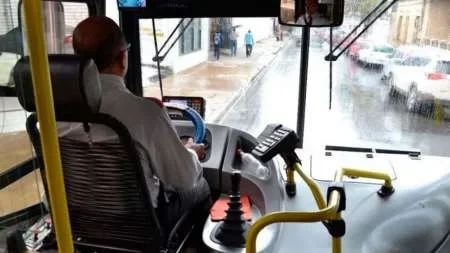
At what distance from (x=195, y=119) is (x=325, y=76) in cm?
76

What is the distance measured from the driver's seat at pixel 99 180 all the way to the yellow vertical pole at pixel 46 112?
52 cm

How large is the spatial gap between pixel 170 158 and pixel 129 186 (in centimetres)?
19

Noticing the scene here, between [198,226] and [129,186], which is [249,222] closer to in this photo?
[198,226]

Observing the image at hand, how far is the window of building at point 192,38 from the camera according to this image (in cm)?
240

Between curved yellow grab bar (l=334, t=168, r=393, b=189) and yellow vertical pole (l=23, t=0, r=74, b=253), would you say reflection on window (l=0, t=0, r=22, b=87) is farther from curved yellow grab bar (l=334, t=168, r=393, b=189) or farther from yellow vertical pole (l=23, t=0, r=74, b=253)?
curved yellow grab bar (l=334, t=168, r=393, b=189)

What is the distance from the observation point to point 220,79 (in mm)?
2484

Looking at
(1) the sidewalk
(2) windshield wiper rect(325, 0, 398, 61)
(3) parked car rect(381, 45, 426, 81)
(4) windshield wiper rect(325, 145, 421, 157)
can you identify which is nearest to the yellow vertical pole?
(2) windshield wiper rect(325, 0, 398, 61)

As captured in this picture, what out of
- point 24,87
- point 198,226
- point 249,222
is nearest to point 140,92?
point 198,226

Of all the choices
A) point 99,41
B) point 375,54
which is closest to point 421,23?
point 375,54

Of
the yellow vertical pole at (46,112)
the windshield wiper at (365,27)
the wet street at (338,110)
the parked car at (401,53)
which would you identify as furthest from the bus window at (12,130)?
the parked car at (401,53)

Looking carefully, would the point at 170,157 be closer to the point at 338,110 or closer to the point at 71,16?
the point at 71,16

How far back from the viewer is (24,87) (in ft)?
2.25

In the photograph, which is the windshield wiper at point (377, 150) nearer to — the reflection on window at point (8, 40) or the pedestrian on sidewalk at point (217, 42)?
the pedestrian on sidewalk at point (217, 42)

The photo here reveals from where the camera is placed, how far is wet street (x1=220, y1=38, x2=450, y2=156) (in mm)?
2365
